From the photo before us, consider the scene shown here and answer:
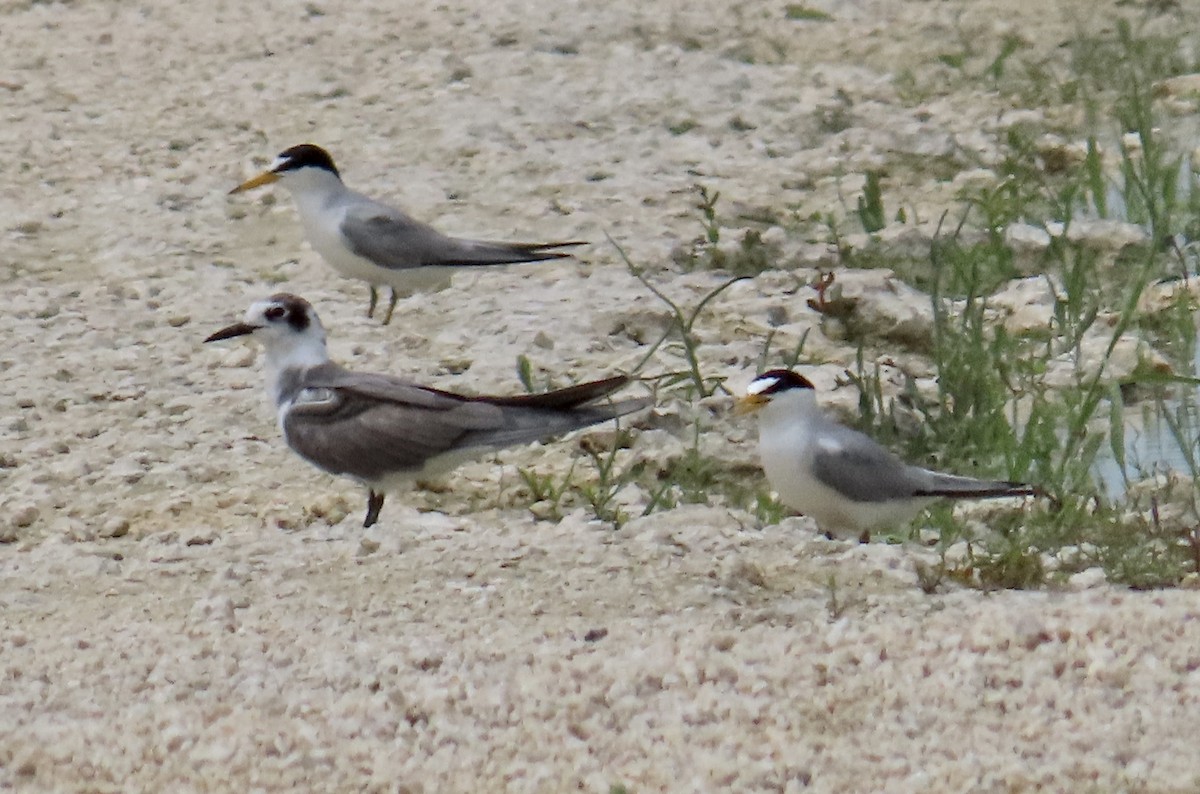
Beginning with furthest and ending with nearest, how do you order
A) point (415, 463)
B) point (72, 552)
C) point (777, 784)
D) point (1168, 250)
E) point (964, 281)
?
point (1168, 250)
point (964, 281)
point (415, 463)
point (72, 552)
point (777, 784)

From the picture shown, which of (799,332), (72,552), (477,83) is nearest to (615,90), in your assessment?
(477,83)

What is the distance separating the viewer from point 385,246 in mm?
7527

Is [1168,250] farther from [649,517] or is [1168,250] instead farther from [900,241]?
[649,517]

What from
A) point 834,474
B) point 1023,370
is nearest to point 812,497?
point 834,474

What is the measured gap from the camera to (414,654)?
14.4 ft

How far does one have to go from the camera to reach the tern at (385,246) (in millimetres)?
7512

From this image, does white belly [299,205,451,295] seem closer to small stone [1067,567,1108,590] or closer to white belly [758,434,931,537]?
white belly [758,434,931,537]

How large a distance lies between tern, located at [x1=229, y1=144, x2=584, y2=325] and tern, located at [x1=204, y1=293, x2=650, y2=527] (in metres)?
1.42

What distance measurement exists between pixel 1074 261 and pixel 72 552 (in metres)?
3.64

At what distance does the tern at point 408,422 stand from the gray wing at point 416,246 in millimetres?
1434

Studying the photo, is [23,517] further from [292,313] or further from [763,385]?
[763,385]

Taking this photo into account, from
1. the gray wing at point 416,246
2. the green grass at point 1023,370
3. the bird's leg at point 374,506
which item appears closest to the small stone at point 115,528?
the bird's leg at point 374,506

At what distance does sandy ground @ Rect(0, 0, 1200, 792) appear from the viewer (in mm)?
3939

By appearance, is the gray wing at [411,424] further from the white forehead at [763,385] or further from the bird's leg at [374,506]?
the white forehead at [763,385]
